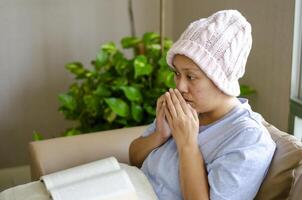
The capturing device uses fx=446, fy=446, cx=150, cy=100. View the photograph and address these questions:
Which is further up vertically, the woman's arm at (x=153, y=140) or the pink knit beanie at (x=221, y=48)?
the pink knit beanie at (x=221, y=48)

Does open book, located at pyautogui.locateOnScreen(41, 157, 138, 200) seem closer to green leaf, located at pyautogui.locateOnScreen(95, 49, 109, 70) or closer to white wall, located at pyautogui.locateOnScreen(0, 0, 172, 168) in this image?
green leaf, located at pyautogui.locateOnScreen(95, 49, 109, 70)

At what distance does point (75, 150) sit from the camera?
1.53 metres

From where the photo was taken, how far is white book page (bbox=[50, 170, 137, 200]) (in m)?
1.08

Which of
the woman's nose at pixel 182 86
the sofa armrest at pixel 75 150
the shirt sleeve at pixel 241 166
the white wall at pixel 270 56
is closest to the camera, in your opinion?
the shirt sleeve at pixel 241 166

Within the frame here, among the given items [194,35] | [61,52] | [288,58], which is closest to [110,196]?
[194,35]

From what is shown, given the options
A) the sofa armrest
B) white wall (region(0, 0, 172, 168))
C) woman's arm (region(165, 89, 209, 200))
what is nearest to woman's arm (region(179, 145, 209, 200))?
woman's arm (region(165, 89, 209, 200))

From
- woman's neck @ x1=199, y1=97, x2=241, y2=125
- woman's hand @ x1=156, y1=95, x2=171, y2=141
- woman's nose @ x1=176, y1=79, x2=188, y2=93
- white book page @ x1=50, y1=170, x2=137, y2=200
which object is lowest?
white book page @ x1=50, y1=170, x2=137, y2=200

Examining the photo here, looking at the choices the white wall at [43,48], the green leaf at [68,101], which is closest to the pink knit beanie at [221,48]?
the green leaf at [68,101]

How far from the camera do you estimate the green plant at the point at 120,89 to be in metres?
1.93

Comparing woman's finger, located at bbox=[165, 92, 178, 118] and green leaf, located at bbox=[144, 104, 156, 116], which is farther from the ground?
woman's finger, located at bbox=[165, 92, 178, 118]

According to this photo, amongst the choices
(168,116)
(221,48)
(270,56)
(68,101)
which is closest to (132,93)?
(68,101)

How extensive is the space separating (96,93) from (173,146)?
825 millimetres

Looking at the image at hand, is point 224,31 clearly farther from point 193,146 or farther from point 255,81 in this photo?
point 255,81

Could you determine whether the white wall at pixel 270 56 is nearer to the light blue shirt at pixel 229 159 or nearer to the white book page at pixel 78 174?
the light blue shirt at pixel 229 159
